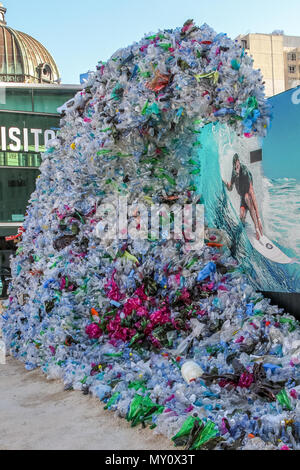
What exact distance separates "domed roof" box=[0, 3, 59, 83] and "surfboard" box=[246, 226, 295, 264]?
43597 millimetres

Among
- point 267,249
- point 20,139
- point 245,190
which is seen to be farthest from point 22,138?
point 267,249

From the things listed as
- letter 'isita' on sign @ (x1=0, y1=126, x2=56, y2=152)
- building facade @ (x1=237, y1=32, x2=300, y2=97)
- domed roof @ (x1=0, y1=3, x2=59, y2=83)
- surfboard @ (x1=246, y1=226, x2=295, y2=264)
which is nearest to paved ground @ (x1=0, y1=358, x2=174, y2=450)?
surfboard @ (x1=246, y1=226, x2=295, y2=264)

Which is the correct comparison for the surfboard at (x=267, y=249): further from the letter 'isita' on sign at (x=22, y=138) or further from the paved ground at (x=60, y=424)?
the letter 'isita' on sign at (x=22, y=138)

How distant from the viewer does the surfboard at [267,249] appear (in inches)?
176

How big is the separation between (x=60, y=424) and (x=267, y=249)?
2364mm

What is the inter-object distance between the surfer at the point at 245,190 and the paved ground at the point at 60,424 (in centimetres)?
220

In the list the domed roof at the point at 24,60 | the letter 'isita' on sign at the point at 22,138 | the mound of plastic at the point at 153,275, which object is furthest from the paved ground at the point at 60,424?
the domed roof at the point at 24,60

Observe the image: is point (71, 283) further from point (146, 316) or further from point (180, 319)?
point (180, 319)

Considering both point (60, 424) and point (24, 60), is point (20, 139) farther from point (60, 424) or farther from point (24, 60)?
point (24, 60)

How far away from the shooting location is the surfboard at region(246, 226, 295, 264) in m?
4.46

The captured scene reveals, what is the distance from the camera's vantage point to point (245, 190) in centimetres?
490

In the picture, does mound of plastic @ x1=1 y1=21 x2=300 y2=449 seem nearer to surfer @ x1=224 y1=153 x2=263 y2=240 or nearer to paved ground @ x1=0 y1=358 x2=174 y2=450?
paved ground @ x1=0 y1=358 x2=174 y2=450

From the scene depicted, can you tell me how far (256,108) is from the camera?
459 cm
